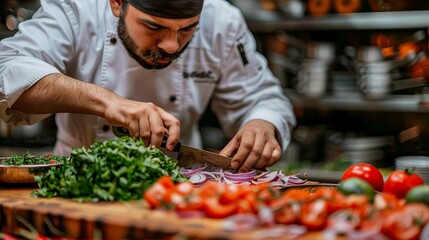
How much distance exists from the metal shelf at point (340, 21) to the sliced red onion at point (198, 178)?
8.29ft

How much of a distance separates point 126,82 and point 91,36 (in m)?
0.27

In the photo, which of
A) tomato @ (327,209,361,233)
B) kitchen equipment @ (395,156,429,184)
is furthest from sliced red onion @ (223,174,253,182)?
kitchen equipment @ (395,156,429,184)

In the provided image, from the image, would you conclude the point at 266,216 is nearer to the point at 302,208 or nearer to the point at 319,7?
the point at 302,208

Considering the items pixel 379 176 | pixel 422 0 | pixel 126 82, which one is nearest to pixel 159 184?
pixel 379 176

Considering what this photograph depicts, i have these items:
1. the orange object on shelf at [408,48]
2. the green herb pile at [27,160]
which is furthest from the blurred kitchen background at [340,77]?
the green herb pile at [27,160]

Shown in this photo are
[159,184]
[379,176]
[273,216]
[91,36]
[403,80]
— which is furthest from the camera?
[403,80]

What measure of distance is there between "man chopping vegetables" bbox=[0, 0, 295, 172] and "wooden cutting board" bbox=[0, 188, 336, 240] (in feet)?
1.60

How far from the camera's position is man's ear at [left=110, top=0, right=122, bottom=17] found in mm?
2771

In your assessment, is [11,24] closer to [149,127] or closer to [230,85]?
[230,85]

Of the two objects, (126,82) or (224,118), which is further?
(224,118)

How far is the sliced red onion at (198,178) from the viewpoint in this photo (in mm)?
2326

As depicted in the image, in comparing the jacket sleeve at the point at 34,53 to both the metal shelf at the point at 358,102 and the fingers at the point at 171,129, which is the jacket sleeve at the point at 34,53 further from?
the metal shelf at the point at 358,102

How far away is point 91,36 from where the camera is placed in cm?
299

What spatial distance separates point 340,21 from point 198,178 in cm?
261
